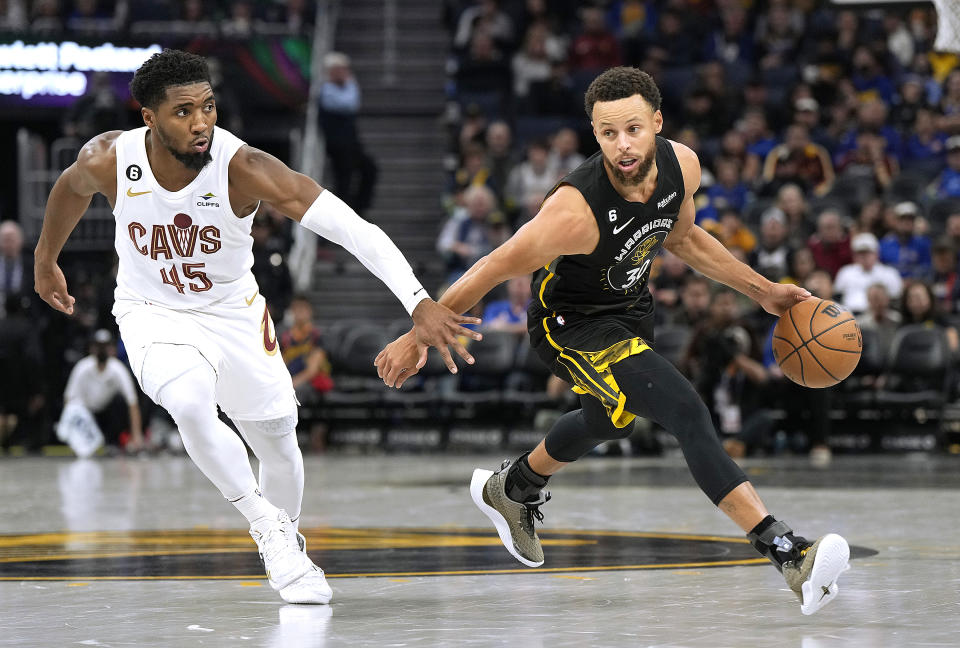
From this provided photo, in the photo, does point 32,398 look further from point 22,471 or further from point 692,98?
point 692,98

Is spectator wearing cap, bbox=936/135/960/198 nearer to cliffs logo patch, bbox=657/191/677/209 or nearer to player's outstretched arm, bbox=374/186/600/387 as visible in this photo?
cliffs logo patch, bbox=657/191/677/209

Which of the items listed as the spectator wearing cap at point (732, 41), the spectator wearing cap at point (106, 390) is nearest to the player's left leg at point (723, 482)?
the spectator wearing cap at point (106, 390)

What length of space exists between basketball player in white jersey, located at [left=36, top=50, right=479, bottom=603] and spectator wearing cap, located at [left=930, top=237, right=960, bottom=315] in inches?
368

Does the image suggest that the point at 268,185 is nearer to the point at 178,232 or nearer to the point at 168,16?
the point at 178,232

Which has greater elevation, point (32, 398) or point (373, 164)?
point (373, 164)

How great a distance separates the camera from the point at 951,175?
1456 centimetres

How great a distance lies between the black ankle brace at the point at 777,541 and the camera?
472 centimetres

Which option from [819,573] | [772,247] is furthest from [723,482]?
[772,247]

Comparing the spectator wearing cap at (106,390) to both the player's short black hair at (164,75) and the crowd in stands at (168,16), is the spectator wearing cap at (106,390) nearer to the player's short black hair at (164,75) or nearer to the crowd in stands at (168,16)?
the crowd in stands at (168,16)

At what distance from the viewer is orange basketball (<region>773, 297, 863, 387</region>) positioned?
575cm

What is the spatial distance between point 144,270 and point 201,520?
121 inches

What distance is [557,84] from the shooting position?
Answer: 57.0 feet

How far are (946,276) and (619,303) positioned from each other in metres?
8.92

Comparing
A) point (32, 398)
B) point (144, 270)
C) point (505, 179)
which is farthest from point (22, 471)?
point (144, 270)
